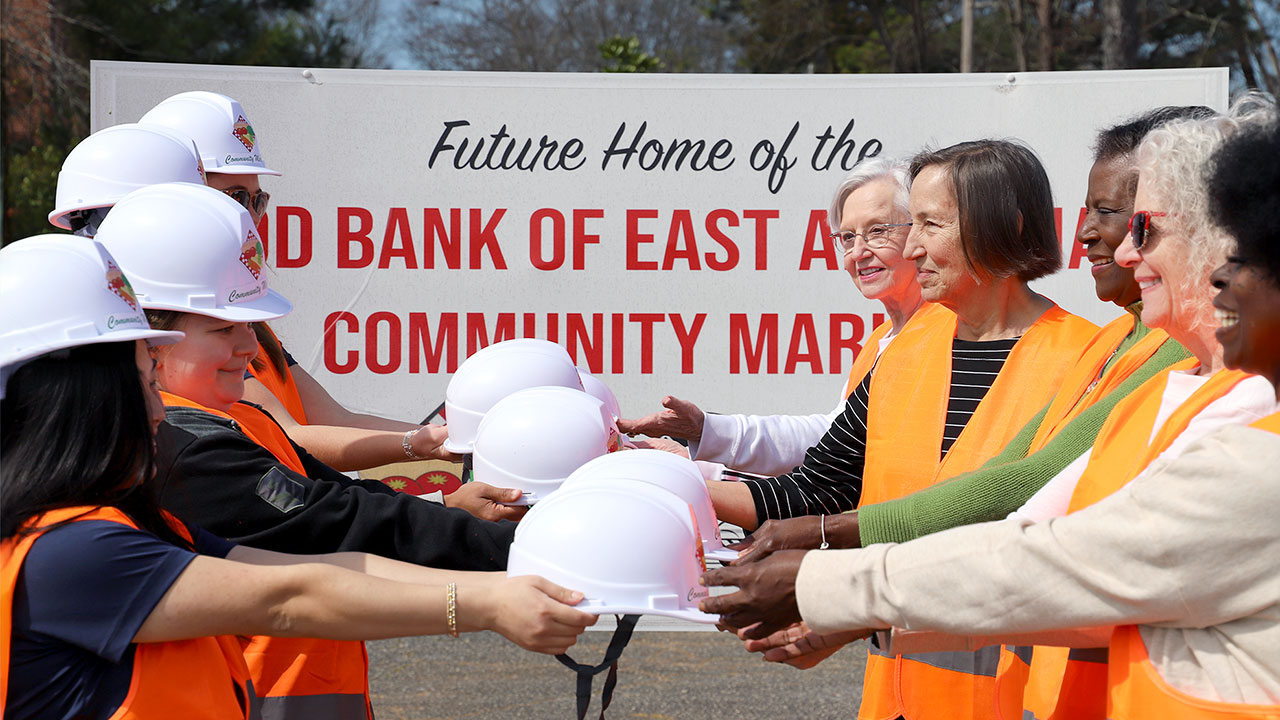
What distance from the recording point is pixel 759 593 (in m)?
2.31

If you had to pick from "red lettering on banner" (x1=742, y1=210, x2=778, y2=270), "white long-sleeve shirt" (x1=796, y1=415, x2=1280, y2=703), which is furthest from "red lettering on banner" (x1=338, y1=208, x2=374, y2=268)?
"white long-sleeve shirt" (x1=796, y1=415, x2=1280, y2=703)

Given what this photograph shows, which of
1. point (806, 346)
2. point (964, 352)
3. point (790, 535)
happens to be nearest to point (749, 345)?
point (806, 346)

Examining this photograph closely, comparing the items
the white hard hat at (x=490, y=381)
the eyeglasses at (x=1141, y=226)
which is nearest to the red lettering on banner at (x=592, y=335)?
the white hard hat at (x=490, y=381)

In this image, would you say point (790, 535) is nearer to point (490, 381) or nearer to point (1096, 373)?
point (1096, 373)

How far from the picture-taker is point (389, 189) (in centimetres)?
580

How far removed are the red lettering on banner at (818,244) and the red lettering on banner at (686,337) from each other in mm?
553

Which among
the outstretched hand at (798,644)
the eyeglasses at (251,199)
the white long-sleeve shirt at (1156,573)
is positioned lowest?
the outstretched hand at (798,644)

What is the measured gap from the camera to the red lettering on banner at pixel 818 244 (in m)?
5.87

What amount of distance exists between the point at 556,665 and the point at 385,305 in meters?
2.27

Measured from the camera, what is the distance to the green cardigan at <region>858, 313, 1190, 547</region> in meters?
2.58

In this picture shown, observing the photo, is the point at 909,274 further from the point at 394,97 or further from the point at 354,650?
the point at 394,97

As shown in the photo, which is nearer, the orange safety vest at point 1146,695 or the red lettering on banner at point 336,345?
the orange safety vest at point 1146,695

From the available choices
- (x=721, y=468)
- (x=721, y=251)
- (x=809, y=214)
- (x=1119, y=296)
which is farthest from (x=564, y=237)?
(x=1119, y=296)

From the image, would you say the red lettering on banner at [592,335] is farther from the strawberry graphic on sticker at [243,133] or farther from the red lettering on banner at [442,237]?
the strawberry graphic on sticker at [243,133]
